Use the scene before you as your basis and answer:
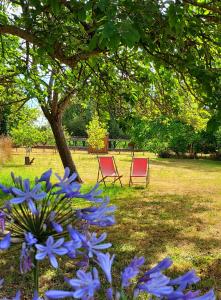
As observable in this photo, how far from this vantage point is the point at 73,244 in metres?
0.99

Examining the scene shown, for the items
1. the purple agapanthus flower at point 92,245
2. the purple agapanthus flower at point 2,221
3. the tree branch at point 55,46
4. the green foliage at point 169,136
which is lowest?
the purple agapanthus flower at point 92,245

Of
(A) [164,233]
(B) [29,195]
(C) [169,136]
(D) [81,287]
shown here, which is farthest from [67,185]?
(C) [169,136]

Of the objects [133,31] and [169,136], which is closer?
[133,31]

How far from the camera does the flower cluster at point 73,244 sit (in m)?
0.88

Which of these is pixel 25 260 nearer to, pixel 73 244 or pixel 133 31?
pixel 73 244

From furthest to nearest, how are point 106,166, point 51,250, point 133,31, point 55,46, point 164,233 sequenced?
point 106,166, point 164,233, point 55,46, point 133,31, point 51,250

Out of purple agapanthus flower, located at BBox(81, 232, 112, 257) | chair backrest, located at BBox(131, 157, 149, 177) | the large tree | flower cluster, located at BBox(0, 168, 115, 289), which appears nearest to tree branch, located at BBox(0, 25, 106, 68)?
the large tree

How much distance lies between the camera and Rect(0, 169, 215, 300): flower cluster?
883 mm

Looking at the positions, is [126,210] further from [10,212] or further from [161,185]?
[10,212]

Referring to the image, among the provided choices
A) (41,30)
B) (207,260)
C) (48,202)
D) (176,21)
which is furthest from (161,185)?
(48,202)

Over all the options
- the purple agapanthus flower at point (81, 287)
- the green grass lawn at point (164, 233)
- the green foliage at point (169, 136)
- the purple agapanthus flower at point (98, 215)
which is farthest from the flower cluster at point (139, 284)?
the green foliage at point (169, 136)

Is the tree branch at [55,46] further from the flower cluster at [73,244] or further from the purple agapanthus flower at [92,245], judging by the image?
the purple agapanthus flower at [92,245]

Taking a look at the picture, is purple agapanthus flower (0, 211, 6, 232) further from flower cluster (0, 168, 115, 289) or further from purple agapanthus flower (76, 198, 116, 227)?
purple agapanthus flower (76, 198, 116, 227)

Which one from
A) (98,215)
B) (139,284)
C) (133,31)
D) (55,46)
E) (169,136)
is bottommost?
(139,284)
